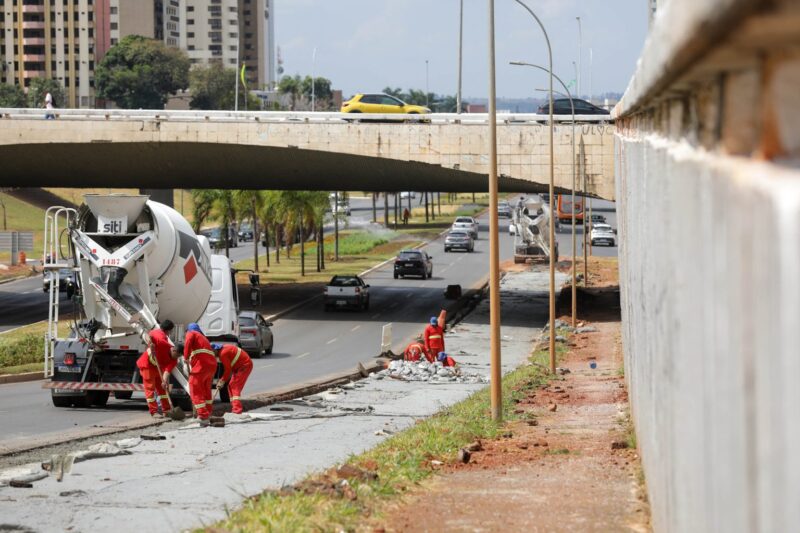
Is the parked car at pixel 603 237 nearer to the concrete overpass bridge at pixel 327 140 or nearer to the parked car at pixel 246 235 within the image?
the parked car at pixel 246 235

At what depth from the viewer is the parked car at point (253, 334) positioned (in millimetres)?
38250

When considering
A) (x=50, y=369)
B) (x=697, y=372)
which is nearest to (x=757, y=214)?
(x=697, y=372)

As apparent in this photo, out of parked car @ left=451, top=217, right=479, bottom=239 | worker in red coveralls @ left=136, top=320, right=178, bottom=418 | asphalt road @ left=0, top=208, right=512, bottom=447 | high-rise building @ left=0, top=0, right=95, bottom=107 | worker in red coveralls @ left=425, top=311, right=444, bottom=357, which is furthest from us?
high-rise building @ left=0, top=0, right=95, bottom=107

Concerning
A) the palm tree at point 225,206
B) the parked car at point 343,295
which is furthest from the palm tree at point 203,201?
the parked car at point 343,295

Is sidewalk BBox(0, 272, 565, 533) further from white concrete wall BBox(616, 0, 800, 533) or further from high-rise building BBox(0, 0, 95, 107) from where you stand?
high-rise building BBox(0, 0, 95, 107)

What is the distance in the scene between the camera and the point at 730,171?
3539 millimetres

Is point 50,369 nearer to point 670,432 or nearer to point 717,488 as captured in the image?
point 670,432

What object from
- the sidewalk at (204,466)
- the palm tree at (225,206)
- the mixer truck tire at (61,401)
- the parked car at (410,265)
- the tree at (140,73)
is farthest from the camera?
the tree at (140,73)

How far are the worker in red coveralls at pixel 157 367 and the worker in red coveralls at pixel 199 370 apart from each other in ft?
4.22

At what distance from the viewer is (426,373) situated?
30453mm

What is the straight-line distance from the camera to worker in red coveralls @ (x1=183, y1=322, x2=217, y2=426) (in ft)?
63.6

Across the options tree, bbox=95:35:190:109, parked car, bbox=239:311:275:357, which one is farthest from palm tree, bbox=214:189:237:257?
tree, bbox=95:35:190:109

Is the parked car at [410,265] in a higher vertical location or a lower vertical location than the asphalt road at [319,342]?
higher

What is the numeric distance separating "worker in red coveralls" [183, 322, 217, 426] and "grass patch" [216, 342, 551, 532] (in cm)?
346
